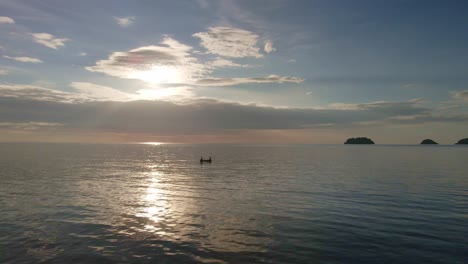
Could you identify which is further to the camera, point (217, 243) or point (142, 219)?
point (142, 219)

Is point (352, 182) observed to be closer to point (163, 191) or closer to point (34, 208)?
point (163, 191)

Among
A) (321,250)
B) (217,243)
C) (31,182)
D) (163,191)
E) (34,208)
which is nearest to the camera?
(321,250)

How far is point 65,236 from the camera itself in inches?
976

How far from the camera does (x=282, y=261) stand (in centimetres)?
1989

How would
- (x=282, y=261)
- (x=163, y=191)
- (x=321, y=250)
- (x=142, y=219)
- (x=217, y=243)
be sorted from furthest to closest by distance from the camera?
(x=163, y=191), (x=142, y=219), (x=217, y=243), (x=321, y=250), (x=282, y=261)

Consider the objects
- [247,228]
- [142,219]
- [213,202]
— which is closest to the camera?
[247,228]

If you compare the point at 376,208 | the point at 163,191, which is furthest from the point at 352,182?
the point at 163,191

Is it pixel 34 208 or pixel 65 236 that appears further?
pixel 34 208

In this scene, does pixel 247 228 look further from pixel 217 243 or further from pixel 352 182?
pixel 352 182

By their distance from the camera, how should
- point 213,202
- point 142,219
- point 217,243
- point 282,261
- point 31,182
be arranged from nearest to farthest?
1. point 282,261
2. point 217,243
3. point 142,219
4. point 213,202
5. point 31,182

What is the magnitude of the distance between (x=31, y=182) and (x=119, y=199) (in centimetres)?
2568

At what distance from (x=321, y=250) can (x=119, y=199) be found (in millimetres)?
28503

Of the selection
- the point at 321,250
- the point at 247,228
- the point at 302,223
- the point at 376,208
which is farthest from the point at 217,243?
the point at 376,208

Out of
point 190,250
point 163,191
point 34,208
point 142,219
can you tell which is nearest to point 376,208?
point 190,250
